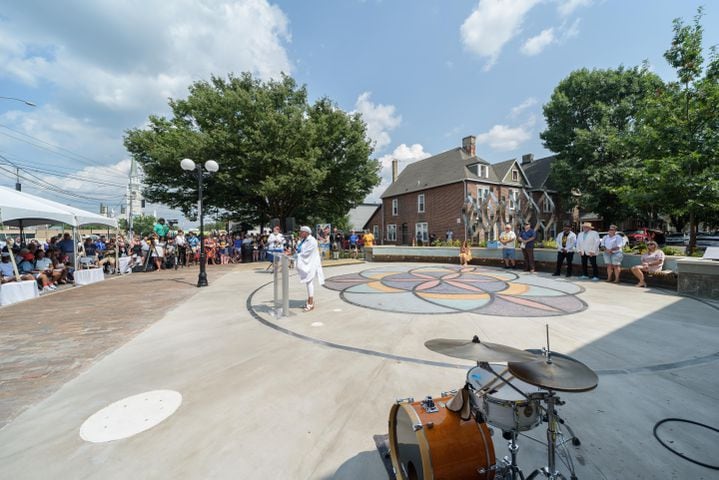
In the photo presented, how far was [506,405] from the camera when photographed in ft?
5.82

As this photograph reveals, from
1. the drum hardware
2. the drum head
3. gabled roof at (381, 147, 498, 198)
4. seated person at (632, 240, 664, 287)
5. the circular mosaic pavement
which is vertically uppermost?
gabled roof at (381, 147, 498, 198)

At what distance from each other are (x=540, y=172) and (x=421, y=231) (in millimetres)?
16165

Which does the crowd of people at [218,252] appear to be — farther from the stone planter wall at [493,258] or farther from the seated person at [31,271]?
the stone planter wall at [493,258]

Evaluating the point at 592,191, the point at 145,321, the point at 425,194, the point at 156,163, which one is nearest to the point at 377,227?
the point at 425,194

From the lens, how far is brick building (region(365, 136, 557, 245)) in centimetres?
2845

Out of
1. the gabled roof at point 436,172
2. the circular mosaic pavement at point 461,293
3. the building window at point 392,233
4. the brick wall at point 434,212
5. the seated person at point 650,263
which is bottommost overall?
the circular mosaic pavement at point 461,293

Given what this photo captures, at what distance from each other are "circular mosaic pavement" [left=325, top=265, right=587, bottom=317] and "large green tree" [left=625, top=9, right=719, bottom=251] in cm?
490

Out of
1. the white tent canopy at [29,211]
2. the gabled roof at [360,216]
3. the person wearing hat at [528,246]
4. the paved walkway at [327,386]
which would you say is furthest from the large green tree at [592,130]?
the white tent canopy at [29,211]

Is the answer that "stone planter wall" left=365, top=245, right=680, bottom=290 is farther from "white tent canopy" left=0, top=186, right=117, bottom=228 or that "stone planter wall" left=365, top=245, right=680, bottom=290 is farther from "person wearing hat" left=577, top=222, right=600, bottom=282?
"white tent canopy" left=0, top=186, right=117, bottom=228

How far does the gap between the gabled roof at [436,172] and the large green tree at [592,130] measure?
21.1ft

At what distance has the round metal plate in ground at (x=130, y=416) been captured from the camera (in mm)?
2648

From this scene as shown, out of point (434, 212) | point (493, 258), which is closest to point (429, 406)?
point (493, 258)

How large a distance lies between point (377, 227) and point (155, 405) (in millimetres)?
38357

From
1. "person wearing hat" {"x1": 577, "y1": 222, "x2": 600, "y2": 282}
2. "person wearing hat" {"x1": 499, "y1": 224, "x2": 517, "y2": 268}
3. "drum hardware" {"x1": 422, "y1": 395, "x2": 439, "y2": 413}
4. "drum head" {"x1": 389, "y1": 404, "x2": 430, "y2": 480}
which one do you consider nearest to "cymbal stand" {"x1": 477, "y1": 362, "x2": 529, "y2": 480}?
"drum hardware" {"x1": 422, "y1": 395, "x2": 439, "y2": 413}
